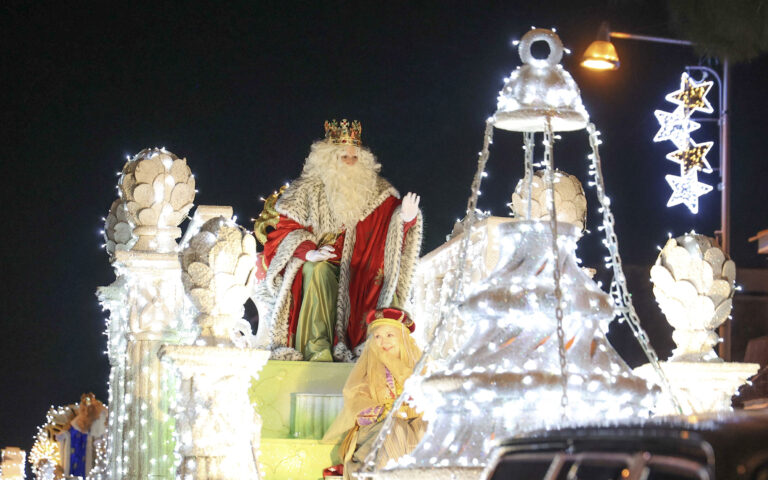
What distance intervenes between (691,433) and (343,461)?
623 cm

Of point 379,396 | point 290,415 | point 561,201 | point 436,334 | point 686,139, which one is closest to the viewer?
point 436,334

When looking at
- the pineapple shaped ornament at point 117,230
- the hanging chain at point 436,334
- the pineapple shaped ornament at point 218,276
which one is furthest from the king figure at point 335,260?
the hanging chain at point 436,334

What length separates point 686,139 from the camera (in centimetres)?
1440

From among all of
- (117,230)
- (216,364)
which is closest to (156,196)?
(117,230)

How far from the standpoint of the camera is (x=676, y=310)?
362 inches

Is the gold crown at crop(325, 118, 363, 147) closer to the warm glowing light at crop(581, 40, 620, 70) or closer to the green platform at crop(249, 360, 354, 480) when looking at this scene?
the green platform at crop(249, 360, 354, 480)

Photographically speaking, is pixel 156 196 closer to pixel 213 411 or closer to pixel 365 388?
pixel 365 388

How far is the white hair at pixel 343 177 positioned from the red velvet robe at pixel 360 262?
5.9 inches

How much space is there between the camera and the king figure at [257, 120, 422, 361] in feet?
35.4

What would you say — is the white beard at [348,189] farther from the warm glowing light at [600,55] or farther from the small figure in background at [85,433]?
the small figure in background at [85,433]

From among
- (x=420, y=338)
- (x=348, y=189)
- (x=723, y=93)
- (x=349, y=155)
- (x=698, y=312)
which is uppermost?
(x=723, y=93)

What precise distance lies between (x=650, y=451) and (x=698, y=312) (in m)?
6.10

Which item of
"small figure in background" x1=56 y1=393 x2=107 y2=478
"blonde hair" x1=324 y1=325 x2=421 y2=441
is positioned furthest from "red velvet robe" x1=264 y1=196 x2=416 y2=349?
"small figure in background" x1=56 y1=393 x2=107 y2=478

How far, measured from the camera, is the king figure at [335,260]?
35.4 ft
